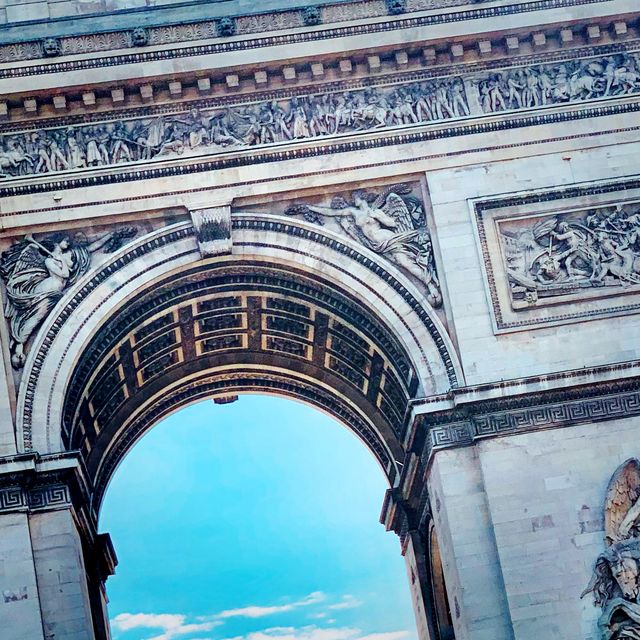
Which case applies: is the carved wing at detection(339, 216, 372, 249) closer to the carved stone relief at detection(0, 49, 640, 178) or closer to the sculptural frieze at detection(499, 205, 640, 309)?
the carved stone relief at detection(0, 49, 640, 178)

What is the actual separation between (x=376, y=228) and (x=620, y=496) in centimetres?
607

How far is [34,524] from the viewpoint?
28656 millimetres

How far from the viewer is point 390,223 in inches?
1204

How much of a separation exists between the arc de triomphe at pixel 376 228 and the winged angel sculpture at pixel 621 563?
0.07m

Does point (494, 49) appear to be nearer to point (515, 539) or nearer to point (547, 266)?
point (547, 266)

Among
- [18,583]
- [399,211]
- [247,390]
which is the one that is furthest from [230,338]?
[18,583]

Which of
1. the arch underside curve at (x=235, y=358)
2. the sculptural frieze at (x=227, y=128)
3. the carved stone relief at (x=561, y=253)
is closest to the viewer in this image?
the carved stone relief at (x=561, y=253)

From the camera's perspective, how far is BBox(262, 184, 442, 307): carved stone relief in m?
30.5

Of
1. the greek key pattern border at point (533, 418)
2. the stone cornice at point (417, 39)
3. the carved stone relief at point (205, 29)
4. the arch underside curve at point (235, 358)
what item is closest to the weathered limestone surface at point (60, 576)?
the arch underside curve at point (235, 358)

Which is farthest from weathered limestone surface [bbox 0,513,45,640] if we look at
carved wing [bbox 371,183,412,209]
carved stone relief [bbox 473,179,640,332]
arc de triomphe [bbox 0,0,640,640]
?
carved stone relief [bbox 473,179,640,332]

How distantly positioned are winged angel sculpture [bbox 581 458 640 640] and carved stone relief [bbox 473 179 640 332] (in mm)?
2908

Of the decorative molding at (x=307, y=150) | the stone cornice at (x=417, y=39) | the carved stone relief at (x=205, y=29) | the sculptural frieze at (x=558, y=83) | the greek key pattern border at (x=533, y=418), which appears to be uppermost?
the carved stone relief at (x=205, y=29)

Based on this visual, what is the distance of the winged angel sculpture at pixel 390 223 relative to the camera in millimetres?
30453

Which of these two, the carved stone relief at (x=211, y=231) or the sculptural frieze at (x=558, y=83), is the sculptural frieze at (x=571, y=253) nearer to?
the sculptural frieze at (x=558, y=83)
